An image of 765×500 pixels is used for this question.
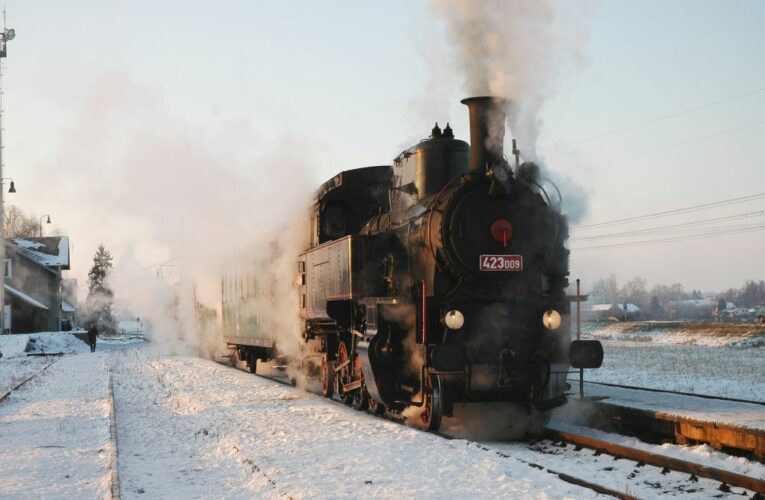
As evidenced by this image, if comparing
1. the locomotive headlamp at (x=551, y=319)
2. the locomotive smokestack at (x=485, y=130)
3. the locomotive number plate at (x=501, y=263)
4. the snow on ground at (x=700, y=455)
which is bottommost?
the snow on ground at (x=700, y=455)

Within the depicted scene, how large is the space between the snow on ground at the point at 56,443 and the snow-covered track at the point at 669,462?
4766 mm

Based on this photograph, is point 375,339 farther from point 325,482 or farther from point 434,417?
point 325,482

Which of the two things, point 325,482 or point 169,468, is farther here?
point 169,468

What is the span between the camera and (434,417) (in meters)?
9.34

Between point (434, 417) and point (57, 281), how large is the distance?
185 feet

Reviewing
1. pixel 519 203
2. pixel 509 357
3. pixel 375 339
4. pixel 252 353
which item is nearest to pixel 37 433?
pixel 375 339

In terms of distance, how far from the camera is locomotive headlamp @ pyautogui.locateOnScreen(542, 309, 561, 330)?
955 cm

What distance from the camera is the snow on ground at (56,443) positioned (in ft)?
23.3

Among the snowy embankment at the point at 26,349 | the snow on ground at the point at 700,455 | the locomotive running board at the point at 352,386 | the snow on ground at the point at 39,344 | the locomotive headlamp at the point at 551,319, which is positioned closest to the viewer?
the snow on ground at the point at 700,455

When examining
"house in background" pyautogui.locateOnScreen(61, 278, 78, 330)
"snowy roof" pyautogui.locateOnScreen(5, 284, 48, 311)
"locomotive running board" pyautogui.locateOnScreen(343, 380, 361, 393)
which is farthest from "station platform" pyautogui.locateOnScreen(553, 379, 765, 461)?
"house in background" pyautogui.locateOnScreen(61, 278, 78, 330)

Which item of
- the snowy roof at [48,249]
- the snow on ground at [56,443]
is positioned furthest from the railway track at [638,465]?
the snowy roof at [48,249]

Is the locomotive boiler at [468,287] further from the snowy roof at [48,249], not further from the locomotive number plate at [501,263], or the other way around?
the snowy roof at [48,249]

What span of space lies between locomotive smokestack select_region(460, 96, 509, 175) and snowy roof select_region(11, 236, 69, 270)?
177 ft

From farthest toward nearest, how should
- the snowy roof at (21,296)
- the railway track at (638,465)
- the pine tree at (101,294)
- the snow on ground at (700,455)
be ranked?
1. the pine tree at (101,294)
2. the snowy roof at (21,296)
3. the snow on ground at (700,455)
4. the railway track at (638,465)
